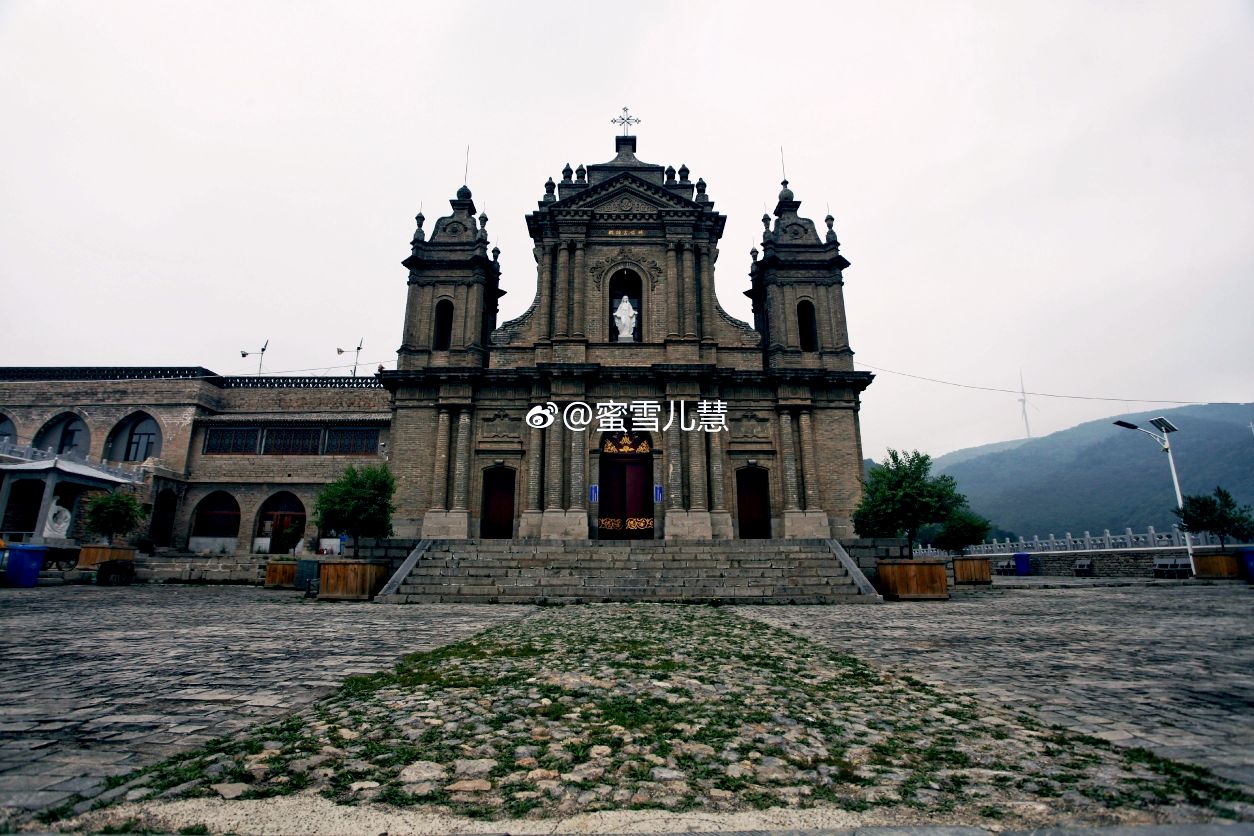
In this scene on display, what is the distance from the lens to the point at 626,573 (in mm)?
16406

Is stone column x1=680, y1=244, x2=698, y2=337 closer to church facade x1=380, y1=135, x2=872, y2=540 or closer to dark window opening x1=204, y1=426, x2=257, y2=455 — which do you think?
church facade x1=380, y1=135, x2=872, y2=540

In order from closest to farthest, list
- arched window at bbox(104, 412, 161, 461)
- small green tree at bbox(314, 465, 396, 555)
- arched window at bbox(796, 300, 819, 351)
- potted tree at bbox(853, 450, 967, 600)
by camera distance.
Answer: potted tree at bbox(853, 450, 967, 600) < small green tree at bbox(314, 465, 396, 555) < arched window at bbox(796, 300, 819, 351) < arched window at bbox(104, 412, 161, 461)

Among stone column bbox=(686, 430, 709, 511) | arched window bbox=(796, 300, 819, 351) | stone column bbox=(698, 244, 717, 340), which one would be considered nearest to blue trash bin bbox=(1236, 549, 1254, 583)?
arched window bbox=(796, 300, 819, 351)

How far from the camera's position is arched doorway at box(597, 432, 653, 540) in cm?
2267

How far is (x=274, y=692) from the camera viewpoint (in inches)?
187

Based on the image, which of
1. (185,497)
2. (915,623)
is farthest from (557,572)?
(185,497)

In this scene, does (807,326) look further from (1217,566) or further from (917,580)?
(1217,566)

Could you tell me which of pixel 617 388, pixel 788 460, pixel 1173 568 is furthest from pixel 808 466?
pixel 1173 568

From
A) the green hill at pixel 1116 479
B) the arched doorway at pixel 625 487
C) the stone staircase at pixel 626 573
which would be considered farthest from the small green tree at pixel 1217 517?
the green hill at pixel 1116 479

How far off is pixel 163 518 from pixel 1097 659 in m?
37.0

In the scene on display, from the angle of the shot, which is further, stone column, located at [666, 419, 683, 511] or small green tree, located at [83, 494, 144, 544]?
small green tree, located at [83, 494, 144, 544]

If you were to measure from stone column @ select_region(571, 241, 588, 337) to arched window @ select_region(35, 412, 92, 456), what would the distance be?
2892cm

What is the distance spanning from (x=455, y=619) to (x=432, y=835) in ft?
29.2

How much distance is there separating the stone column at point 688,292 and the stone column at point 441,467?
10.2 metres
